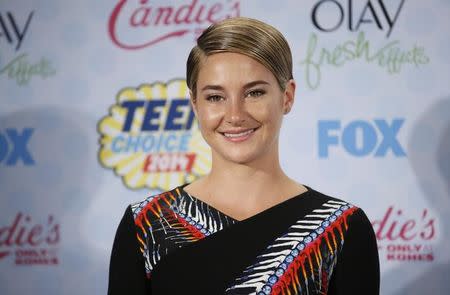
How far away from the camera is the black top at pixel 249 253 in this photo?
49.4 inches

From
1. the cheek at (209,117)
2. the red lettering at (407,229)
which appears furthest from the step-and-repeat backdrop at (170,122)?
the cheek at (209,117)

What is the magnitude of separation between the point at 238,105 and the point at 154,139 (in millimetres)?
1718

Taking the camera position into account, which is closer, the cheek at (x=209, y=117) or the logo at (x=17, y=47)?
the cheek at (x=209, y=117)

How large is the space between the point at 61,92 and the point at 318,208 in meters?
1.96

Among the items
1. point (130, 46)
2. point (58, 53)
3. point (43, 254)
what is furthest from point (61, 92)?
point (43, 254)

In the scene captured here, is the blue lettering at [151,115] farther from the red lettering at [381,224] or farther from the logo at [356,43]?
the red lettering at [381,224]

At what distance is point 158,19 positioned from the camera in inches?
117

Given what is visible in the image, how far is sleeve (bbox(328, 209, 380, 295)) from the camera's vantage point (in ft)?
4.21

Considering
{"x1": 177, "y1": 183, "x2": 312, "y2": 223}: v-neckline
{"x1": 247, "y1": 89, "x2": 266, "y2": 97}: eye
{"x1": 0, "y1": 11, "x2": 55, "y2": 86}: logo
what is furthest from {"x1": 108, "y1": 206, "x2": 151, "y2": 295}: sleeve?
{"x1": 0, "y1": 11, "x2": 55, "y2": 86}: logo

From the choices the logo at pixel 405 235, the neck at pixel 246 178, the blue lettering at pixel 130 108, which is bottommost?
the logo at pixel 405 235

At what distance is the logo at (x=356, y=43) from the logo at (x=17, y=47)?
1.24 metres

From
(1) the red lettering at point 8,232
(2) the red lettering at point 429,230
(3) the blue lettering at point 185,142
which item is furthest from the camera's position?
(1) the red lettering at point 8,232

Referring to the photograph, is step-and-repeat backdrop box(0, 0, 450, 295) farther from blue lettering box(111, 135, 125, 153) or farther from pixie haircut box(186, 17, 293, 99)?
pixie haircut box(186, 17, 293, 99)

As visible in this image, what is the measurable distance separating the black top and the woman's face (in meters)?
0.13
